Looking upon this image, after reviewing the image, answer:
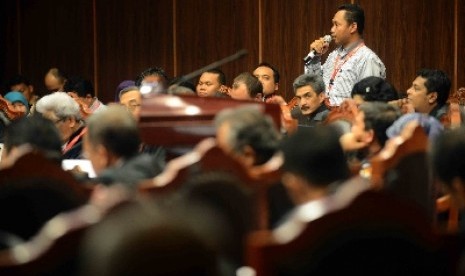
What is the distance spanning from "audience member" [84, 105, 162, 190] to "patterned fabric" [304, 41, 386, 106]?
3.21 meters

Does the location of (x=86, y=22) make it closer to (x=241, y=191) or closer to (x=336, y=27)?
(x=336, y=27)

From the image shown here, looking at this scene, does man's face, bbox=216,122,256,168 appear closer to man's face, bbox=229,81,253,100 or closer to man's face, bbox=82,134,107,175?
man's face, bbox=82,134,107,175

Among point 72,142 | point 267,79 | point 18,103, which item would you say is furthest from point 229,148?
point 18,103

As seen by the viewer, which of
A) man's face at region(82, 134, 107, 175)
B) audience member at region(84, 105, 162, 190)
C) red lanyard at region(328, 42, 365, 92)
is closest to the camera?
audience member at region(84, 105, 162, 190)

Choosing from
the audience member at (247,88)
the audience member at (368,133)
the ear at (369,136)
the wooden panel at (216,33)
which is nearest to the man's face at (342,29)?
the audience member at (247,88)

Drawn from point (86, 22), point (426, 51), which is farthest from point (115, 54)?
point (426, 51)

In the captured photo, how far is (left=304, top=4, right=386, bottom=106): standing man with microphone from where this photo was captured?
6125 mm

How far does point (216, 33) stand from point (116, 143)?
638cm

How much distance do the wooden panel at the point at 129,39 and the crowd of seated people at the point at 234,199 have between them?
5238mm

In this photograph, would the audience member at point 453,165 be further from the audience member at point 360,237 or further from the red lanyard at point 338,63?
the red lanyard at point 338,63

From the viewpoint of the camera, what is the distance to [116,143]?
10.1 ft

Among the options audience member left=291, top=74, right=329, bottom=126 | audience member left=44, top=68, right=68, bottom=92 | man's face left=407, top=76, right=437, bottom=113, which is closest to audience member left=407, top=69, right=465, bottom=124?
man's face left=407, top=76, right=437, bottom=113

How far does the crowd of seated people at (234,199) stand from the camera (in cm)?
142

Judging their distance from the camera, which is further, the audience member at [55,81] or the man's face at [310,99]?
the audience member at [55,81]
